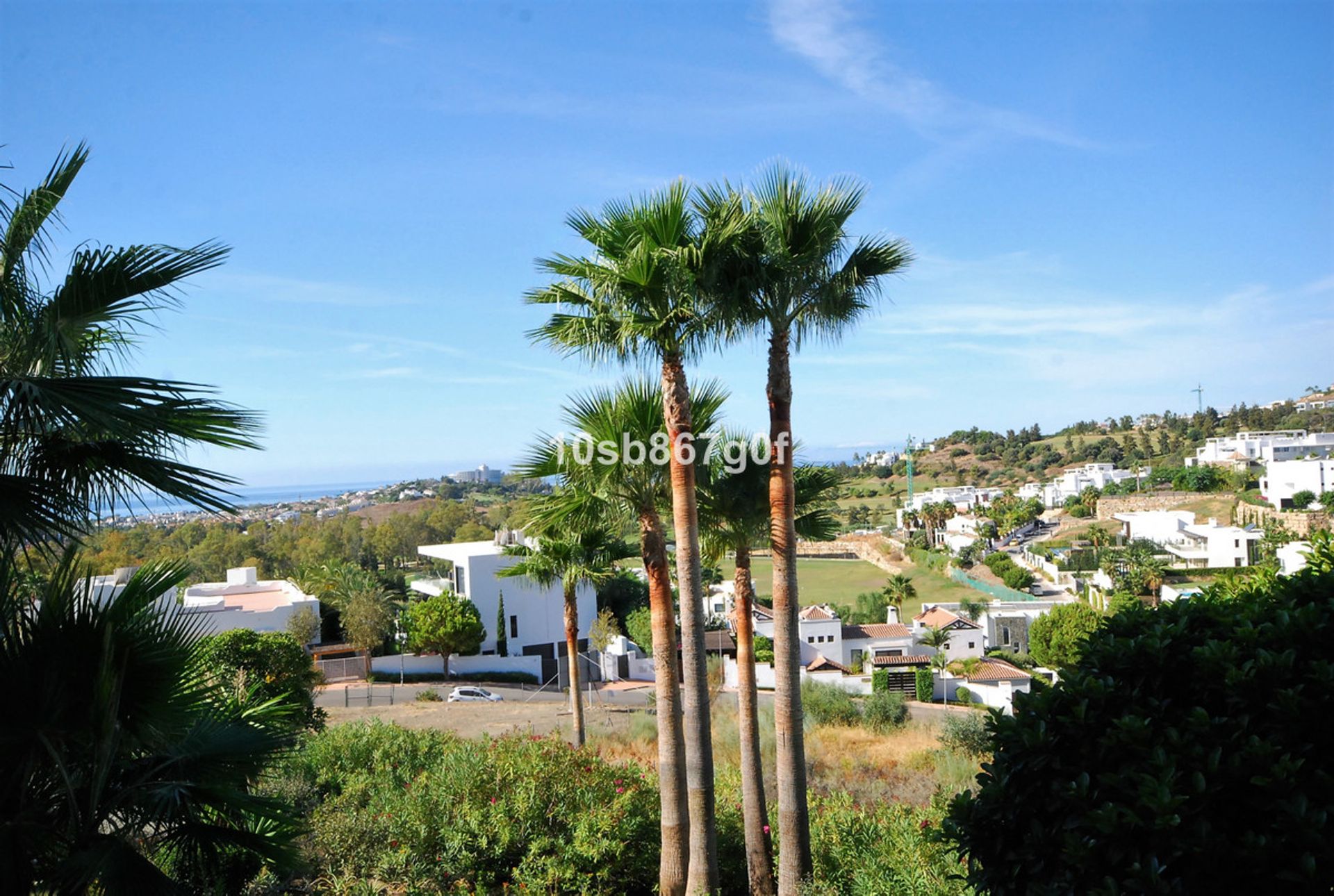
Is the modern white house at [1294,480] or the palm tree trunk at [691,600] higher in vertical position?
the modern white house at [1294,480]

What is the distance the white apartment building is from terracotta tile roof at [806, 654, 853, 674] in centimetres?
9404

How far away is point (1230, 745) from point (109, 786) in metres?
4.62

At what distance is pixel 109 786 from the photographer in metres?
3.99

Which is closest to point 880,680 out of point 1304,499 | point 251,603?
point 251,603

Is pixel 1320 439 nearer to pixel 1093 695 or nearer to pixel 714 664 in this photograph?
pixel 714 664

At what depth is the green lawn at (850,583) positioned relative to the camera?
251 ft

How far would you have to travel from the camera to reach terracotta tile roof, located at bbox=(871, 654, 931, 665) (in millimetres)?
39875

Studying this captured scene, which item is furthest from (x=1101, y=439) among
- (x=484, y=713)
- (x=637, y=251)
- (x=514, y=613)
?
(x=637, y=251)

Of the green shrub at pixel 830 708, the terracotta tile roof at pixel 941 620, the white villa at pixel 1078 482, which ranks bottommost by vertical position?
the terracotta tile roof at pixel 941 620

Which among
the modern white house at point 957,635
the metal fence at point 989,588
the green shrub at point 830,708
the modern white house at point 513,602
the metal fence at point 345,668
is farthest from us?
the metal fence at point 989,588

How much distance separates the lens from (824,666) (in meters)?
39.0

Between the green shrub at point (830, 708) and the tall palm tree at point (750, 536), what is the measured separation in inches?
470

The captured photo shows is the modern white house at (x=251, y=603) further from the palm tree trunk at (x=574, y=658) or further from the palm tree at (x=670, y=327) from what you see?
the palm tree at (x=670, y=327)

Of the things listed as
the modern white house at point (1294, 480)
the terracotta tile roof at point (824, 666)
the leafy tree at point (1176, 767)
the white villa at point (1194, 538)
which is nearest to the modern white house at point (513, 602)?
the terracotta tile roof at point (824, 666)
